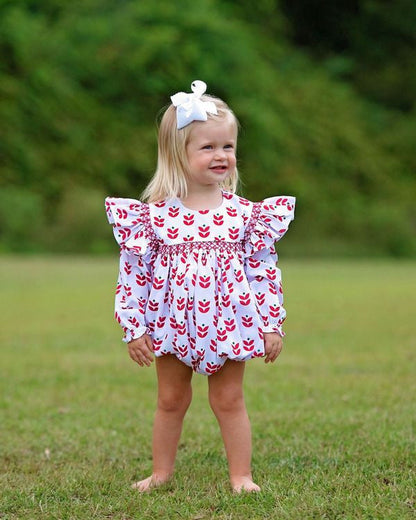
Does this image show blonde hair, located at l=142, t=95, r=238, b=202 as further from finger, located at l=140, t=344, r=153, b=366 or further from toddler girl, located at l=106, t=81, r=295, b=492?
finger, located at l=140, t=344, r=153, b=366

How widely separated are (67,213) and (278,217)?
24.6 m

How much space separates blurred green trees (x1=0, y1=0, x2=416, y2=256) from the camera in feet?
98.1

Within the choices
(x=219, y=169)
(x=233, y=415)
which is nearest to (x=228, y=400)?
(x=233, y=415)

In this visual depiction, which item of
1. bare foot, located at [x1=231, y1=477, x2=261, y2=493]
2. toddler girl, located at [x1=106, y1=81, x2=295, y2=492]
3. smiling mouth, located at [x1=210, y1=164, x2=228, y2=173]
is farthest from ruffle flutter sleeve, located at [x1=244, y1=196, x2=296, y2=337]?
bare foot, located at [x1=231, y1=477, x2=261, y2=493]

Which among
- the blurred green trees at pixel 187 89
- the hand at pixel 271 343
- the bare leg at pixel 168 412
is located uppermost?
the blurred green trees at pixel 187 89

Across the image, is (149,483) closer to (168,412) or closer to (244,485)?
(168,412)

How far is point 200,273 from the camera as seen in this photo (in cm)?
332

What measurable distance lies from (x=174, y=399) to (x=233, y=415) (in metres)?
0.23

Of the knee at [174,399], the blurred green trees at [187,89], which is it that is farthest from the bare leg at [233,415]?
the blurred green trees at [187,89]

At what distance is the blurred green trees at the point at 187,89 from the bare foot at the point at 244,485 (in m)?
23.6

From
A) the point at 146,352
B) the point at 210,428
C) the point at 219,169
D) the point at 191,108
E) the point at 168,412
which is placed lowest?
the point at 210,428

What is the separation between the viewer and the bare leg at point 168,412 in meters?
3.48

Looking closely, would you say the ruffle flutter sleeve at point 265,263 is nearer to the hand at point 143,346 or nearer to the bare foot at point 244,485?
the hand at point 143,346

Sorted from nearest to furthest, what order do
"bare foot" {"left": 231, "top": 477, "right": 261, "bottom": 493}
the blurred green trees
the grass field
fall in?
the grass field < "bare foot" {"left": 231, "top": 477, "right": 261, "bottom": 493} < the blurred green trees
